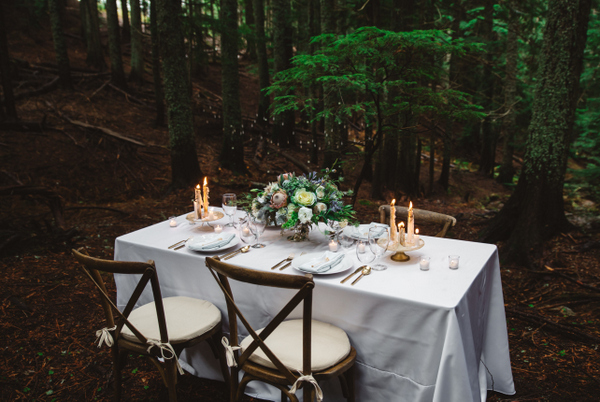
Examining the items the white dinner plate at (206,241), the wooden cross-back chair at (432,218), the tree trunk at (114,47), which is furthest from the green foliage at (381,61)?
the tree trunk at (114,47)

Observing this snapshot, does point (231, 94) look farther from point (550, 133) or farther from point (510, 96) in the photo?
point (510, 96)

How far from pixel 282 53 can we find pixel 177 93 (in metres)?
4.79

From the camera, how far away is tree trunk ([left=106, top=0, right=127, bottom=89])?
10.9 meters

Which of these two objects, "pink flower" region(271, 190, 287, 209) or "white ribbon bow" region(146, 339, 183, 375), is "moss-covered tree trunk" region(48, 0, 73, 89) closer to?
"pink flower" region(271, 190, 287, 209)

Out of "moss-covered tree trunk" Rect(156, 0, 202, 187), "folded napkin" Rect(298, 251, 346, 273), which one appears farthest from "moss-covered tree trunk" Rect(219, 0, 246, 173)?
"folded napkin" Rect(298, 251, 346, 273)

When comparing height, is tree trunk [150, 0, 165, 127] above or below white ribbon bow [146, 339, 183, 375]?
above

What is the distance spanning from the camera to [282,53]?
10.7m

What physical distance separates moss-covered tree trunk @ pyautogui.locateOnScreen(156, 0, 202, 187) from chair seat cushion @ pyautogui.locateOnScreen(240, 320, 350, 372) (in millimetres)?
5493

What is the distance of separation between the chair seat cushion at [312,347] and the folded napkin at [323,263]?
0.35 metres

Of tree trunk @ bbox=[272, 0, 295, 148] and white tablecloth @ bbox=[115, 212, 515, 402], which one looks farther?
tree trunk @ bbox=[272, 0, 295, 148]

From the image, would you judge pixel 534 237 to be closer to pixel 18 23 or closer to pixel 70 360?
pixel 70 360

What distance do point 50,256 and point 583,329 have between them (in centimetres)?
582

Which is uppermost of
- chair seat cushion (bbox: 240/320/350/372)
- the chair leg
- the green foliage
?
the green foliage

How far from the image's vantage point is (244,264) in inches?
95.3
